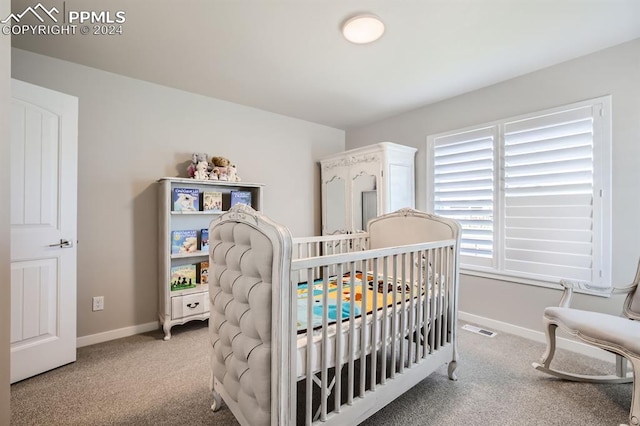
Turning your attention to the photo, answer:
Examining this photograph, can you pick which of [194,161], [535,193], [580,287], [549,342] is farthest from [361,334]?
[194,161]

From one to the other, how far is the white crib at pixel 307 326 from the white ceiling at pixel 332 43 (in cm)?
133

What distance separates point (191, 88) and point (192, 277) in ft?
6.03

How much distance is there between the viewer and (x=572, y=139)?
2.32 metres

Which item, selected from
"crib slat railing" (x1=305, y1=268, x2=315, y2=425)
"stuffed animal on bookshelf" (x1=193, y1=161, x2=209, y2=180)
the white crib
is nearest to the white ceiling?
"stuffed animal on bookshelf" (x1=193, y1=161, x2=209, y2=180)

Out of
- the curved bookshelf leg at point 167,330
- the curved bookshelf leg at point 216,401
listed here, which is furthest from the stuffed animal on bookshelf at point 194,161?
the curved bookshelf leg at point 216,401

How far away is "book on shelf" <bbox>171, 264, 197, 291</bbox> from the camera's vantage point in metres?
2.59

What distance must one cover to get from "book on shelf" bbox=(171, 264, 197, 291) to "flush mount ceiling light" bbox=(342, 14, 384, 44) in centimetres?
236

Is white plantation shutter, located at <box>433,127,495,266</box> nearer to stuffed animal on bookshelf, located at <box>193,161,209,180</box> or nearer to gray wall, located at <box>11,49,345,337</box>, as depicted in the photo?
gray wall, located at <box>11,49,345,337</box>

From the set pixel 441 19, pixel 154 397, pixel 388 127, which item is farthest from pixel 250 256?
pixel 388 127

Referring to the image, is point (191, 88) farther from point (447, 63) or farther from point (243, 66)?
point (447, 63)

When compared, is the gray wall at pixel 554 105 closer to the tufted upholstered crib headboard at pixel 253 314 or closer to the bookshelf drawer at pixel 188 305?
the tufted upholstered crib headboard at pixel 253 314

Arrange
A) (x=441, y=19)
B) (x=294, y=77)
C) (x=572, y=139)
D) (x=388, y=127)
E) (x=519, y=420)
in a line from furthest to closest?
(x=388, y=127) < (x=294, y=77) < (x=572, y=139) < (x=441, y=19) < (x=519, y=420)

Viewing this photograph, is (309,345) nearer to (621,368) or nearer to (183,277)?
(183,277)

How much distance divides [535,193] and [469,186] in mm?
563
